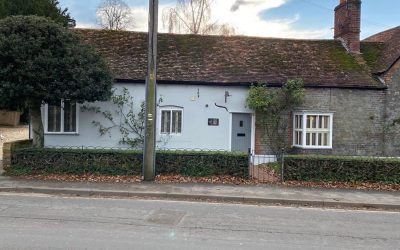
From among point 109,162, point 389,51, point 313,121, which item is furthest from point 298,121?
point 109,162

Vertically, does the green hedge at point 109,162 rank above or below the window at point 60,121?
below

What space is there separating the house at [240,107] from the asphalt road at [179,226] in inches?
275

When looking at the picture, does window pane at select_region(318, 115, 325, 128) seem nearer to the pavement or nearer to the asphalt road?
the pavement

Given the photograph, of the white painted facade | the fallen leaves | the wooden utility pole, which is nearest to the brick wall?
the fallen leaves

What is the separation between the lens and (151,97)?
1207cm

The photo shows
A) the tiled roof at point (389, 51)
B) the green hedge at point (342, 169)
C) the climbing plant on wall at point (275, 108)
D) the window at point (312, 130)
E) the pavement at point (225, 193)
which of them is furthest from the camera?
the tiled roof at point (389, 51)

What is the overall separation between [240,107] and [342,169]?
17.8 feet

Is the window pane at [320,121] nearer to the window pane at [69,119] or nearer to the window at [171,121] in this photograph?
the window at [171,121]

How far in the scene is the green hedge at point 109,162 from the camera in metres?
12.7

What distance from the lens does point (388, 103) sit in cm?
1705

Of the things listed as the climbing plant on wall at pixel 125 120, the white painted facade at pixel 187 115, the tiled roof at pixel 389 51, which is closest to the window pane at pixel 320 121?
the white painted facade at pixel 187 115

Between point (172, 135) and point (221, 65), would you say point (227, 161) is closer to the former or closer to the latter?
point (172, 135)

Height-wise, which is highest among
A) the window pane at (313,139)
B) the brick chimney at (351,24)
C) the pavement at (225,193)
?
the brick chimney at (351,24)

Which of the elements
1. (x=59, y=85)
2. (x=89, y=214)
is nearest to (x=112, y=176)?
(x=59, y=85)
